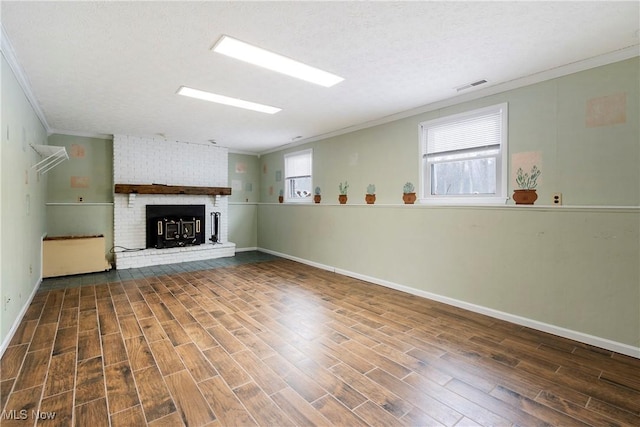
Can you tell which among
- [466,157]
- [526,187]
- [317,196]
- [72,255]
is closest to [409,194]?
[466,157]

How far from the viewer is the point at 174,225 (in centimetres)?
636

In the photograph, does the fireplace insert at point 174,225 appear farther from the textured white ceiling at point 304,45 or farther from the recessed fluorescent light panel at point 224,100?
the recessed fluorescent light panel at point 224,100

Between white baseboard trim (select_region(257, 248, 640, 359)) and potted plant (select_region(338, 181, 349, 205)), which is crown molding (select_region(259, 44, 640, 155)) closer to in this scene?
potted plant (select_region(338, 181, 349, 205))

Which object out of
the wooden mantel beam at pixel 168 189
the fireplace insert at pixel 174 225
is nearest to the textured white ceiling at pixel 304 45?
the wooden mantel beam at pixel 168 189

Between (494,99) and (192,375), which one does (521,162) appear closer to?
(494,99)

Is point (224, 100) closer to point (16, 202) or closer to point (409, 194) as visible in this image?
point (16, 202)

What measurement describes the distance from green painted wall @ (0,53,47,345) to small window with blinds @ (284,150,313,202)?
4150 millimetres

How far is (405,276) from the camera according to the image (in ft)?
14.0

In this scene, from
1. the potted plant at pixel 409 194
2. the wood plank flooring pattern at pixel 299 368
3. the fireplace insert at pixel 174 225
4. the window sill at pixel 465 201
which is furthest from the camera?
the fireplace insert at pixel 174 225

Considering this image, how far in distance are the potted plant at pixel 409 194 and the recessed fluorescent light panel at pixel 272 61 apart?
180 centimetres

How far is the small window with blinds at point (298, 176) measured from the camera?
6.26 meters

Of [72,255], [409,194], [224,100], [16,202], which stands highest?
[224,100]

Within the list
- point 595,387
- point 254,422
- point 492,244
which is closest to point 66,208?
point 254,422

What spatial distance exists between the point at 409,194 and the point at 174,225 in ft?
15.9
